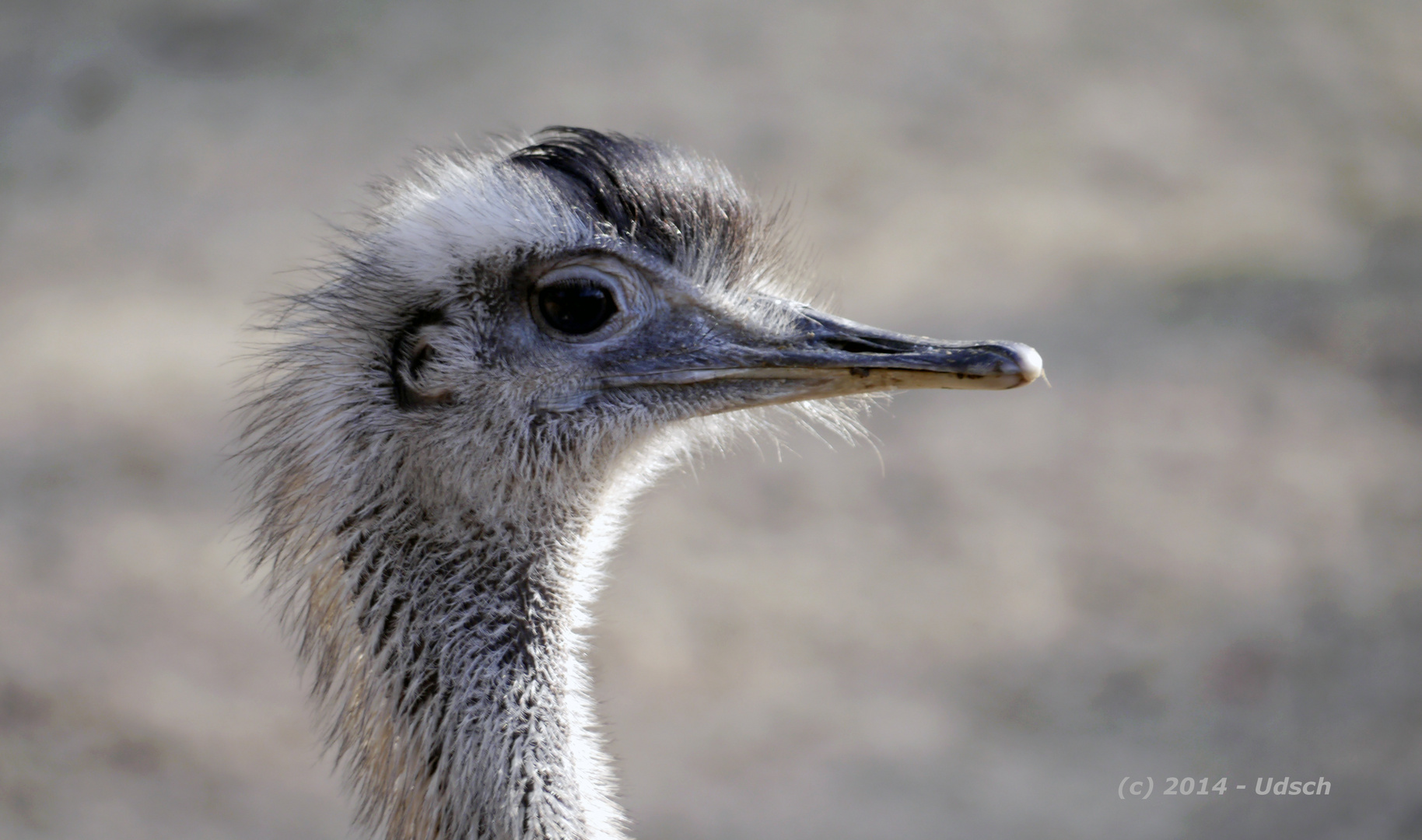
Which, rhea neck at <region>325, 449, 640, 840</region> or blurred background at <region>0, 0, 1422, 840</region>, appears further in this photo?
blurred background at <region>0, 0, 1422, 840</region>

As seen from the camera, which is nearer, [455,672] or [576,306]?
[455,672]

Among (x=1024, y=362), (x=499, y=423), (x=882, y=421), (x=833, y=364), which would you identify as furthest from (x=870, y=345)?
(x=882, y=421)

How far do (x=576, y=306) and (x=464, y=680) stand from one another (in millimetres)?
540

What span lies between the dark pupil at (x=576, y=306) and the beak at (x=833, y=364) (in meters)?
0.08

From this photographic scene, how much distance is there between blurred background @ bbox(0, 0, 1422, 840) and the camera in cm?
335

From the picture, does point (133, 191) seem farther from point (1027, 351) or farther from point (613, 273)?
point (1027, 351)

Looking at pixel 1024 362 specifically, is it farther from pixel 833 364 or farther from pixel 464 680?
pixel 464 680

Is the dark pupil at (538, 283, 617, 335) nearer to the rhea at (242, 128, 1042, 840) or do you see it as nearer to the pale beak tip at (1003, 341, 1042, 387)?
the rhea at (242, 128, 1042, 840)

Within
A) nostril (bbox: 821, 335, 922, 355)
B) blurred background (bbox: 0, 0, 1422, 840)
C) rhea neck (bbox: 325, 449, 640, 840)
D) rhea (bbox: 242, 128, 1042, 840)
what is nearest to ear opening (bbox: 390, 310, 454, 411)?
rhea (bbox: 242, 128, 1042, 840)

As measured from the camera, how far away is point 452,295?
5.84ft

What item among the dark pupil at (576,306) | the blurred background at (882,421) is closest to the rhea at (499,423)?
the dark pupil at (576,306)

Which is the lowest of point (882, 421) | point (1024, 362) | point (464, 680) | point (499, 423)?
point (464, 680)

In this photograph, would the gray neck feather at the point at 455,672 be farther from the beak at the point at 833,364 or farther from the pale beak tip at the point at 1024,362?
the pale beak tip at the point at 1024,362

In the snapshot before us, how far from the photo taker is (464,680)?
1692mm
